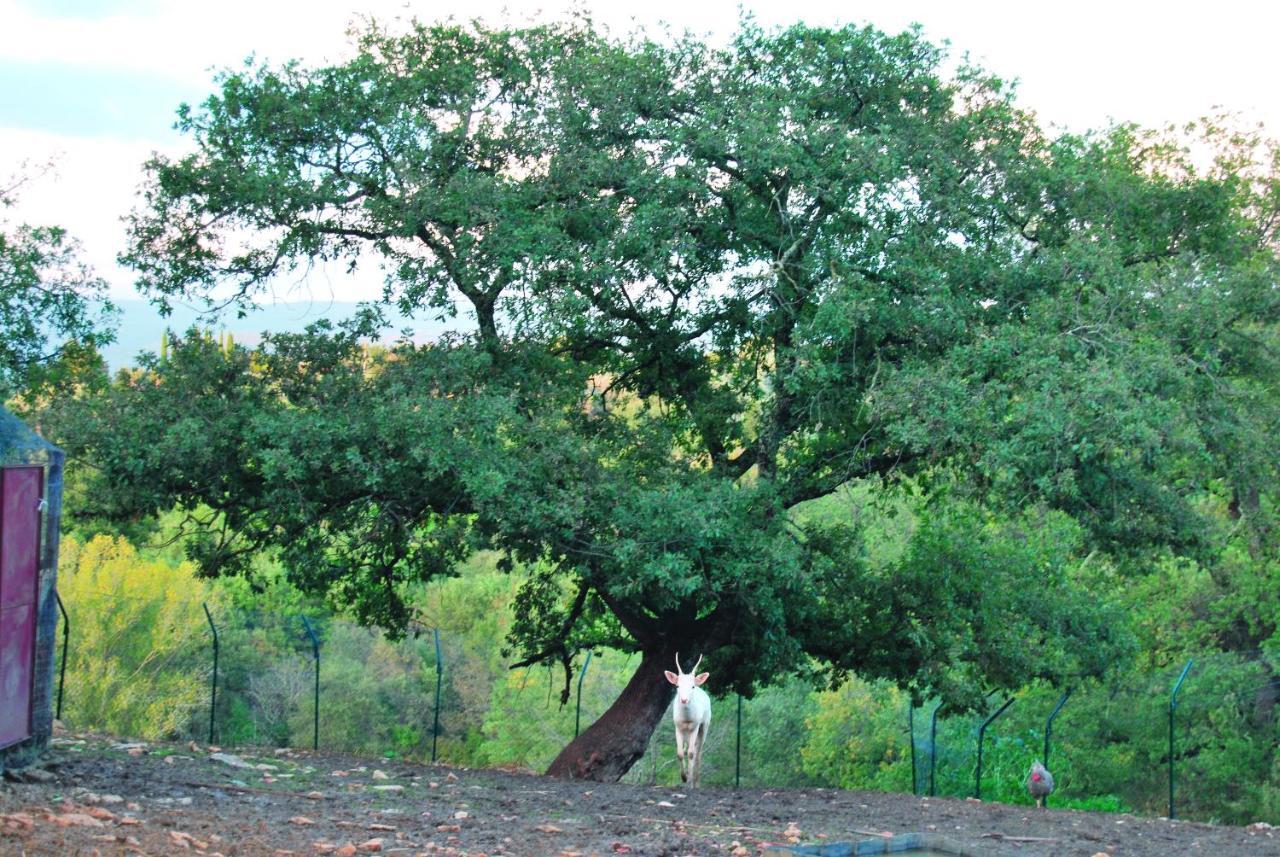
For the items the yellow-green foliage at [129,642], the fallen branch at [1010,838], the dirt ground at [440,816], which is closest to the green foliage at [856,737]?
the yellow-green foliage at [129,642]

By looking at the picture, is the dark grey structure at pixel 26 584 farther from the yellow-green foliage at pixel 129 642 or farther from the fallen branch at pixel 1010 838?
the yellow-green foliage at pixel 129 642

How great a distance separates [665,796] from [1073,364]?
625 cm

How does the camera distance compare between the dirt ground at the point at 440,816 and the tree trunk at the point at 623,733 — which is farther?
the tree trunk at the point at 623,733

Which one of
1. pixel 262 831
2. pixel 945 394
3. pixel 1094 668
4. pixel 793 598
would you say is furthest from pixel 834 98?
pixel 262 831

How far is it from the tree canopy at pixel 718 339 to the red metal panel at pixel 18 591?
234 cm

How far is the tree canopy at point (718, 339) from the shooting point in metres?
13.5

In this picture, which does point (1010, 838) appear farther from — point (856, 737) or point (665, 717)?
point (665, 717)

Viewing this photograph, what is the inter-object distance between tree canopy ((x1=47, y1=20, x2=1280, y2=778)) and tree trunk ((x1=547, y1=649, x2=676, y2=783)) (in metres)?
0.14

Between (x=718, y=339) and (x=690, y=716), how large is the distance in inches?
189

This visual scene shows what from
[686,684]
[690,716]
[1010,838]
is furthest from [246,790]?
[1010,838]

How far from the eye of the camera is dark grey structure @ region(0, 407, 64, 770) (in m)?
11.1

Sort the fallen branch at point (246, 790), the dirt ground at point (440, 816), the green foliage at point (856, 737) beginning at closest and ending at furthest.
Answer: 1. the dirt ground at point (440, 816)
2. the fallen branch at point (246, 790)
3. the green foliage at point (856, 737)

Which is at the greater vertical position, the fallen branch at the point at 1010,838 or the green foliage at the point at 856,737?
the fallen branch at the point at 1010,838

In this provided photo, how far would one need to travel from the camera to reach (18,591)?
11.3 meters
